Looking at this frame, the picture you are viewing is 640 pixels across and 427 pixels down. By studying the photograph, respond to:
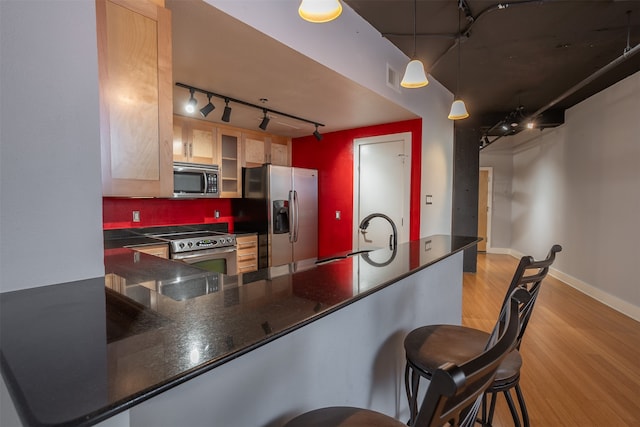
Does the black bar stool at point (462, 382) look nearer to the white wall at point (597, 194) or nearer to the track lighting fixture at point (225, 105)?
the track lighting fixture at point (225, 105)

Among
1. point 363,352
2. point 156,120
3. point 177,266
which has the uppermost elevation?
point 156,120

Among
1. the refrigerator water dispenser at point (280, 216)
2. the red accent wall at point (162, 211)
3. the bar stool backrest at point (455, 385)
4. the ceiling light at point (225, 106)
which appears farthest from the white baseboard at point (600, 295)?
the red accent wall at point (162, 211)

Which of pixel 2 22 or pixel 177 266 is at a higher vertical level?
pixel 2 22

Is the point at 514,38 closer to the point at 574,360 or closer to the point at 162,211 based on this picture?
the point at 574,360

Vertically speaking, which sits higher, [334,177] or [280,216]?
[334,177]

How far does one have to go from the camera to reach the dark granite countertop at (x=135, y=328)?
47 centimetres

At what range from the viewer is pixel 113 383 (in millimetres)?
487

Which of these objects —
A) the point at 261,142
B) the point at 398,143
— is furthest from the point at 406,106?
the point at 261,142

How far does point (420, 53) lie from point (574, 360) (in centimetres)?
307

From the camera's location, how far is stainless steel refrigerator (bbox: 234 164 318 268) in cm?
411

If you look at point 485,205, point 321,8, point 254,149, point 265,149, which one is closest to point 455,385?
point 321,8

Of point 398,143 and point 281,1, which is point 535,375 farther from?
point 281,1

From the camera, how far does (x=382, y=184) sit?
4.02 m

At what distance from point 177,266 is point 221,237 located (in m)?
1.98
